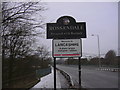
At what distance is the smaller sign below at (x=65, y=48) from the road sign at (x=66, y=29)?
0.21 meters

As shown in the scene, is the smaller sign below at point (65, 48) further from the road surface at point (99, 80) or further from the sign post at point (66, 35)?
the road surface at point (99, 80)

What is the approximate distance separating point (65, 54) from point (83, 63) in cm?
9296

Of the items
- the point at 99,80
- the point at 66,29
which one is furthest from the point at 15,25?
the point at 99,80

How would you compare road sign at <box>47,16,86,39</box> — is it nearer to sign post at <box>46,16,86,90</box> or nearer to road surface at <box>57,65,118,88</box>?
sign post at <box>46,16,86,90</box>

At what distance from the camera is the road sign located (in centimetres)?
877

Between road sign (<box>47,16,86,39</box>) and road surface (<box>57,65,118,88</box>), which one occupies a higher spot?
road sign (<box>47,16,86,39</box>)

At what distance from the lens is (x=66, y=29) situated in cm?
884

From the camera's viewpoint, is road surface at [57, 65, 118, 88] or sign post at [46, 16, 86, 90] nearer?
sign post at [46, 16, 86, 90]

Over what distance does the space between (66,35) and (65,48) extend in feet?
2.16

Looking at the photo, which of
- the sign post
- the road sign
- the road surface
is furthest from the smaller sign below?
the road surface

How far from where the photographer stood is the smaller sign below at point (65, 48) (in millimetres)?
8975

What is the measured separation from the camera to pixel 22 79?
15609 mm

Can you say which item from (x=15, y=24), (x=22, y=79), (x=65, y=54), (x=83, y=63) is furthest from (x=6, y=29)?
(x=83, y=63)

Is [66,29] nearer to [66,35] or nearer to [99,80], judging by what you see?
[66,35]
